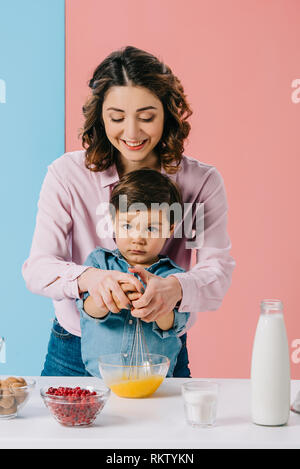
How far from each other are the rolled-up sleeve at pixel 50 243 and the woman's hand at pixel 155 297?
328 millimetres

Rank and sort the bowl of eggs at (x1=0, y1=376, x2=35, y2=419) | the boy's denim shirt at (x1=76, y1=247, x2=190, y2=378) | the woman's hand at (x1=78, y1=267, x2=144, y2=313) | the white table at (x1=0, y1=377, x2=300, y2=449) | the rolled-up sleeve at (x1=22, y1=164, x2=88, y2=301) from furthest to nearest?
1. the rolled-up sleeve at (x1=22, y1=164, x2=88, y2=301)
2. the boy's denim shirt at (x1=76, y1=247, x2=190, y2=378)
3. the woman's hand at (x1=78, y1=267, x2=144, y2=313)
4. the bowl of eggs at (x1=0, y1=376, x2=35, y2=419)
5. the white table at (x1=0, y1=377, x2=300, y2=449)

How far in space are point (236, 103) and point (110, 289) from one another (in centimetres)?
103

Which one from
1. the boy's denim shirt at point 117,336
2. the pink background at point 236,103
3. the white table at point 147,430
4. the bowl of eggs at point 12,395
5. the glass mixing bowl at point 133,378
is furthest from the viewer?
the pink background at point 236,103

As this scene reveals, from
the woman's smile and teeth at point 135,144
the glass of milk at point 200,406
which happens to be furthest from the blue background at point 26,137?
the glass of milk at point 200,406

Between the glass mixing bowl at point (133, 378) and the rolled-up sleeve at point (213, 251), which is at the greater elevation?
the rolled-up sleeve at point (213, 251)

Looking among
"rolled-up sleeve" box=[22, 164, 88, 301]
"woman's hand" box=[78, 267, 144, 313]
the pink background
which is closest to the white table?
"woman's hand" box=[78, 267, 144, 313]

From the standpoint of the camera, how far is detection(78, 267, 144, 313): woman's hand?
1.91 metres

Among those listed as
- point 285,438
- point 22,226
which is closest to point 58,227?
point 22,226

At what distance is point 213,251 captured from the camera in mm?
2375

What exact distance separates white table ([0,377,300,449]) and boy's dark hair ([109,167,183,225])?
87 centimetres

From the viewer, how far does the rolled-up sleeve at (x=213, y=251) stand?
7.59 feet

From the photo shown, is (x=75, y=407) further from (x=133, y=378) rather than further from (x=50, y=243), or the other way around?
(x=50, y=243)

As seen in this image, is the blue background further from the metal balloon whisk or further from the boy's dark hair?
the metal balloon whisk

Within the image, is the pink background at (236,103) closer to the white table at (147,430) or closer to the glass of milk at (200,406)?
the white table at (147,430)
